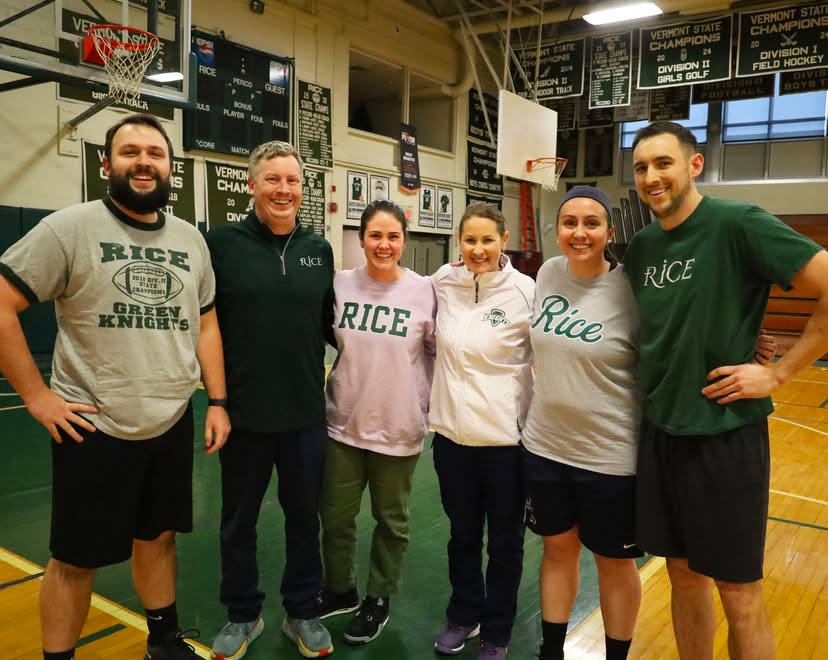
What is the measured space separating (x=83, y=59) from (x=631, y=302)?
18.9ft

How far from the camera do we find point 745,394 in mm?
1924

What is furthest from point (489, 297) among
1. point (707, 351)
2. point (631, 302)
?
point (707, 351)

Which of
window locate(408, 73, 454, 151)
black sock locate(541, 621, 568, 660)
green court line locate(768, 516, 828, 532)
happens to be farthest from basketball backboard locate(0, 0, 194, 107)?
window locate(408, 73, 454, 151)

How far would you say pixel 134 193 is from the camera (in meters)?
2.16

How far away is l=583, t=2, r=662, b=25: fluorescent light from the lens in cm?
979

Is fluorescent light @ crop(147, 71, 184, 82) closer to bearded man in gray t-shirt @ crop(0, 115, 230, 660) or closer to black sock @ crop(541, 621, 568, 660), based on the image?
bearded man in gray t-shirt @ crop(0, 115, 230, 660)

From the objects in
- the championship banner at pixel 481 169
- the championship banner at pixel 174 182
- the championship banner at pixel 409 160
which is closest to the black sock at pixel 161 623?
the championship banner at pixel 174 182

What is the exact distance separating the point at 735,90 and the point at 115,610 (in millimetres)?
13595

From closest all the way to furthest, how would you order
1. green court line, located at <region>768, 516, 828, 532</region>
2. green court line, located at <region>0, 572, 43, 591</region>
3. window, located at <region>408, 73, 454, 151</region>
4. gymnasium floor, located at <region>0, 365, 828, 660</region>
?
gymnasium floor, located at <region>0, 365, 828, 660</region> < green court line, located at <region>0, 572, 43, 591</region> < green court line, located at <region>768, 516, 828, 532</region> < window, located at <region>408, 73, 454, 151</region>

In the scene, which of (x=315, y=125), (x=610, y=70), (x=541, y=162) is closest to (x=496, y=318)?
(x=541, y=162)

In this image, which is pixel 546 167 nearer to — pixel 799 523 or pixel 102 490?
pixel 799 523

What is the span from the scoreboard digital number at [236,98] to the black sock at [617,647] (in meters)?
8.87

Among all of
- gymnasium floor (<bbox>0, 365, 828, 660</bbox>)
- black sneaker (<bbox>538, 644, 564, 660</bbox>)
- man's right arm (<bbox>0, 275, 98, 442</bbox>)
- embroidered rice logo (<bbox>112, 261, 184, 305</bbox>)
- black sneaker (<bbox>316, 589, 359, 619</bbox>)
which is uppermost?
embroidered rice logo (<bbox>112, 261, 184, 305</bbox>)

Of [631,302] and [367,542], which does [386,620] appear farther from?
[631,302]
